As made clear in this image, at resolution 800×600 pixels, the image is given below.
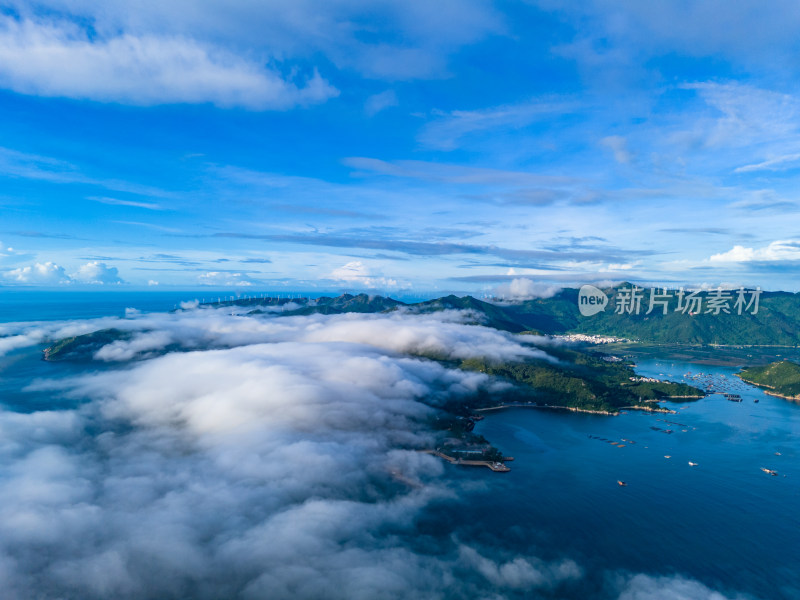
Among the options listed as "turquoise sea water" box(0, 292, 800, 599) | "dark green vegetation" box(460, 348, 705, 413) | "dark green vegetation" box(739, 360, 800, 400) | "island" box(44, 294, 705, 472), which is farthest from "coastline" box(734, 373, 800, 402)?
"turquoise sea water" box(0, 292, 800, 599)

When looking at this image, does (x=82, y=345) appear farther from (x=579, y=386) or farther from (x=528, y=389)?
(x=579, y=386)

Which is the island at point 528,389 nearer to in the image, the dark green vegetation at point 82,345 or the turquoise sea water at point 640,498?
the dark green vegetation at point 82,345

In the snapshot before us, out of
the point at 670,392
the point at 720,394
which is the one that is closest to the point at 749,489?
the point at 670,392

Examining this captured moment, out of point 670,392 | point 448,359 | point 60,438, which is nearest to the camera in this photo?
point 60,438

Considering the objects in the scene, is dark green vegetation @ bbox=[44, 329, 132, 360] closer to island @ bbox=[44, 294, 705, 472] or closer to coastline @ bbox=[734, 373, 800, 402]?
island @ bbox=[44, 294, 705, 472]

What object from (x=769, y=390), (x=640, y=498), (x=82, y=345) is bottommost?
(x=82, y=345)

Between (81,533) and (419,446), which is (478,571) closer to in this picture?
(419,446)

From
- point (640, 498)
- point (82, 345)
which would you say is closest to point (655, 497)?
point (640, 498)

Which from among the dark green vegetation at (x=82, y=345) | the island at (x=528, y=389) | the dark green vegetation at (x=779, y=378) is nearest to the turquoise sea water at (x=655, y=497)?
the island at (x=528, y=389)
